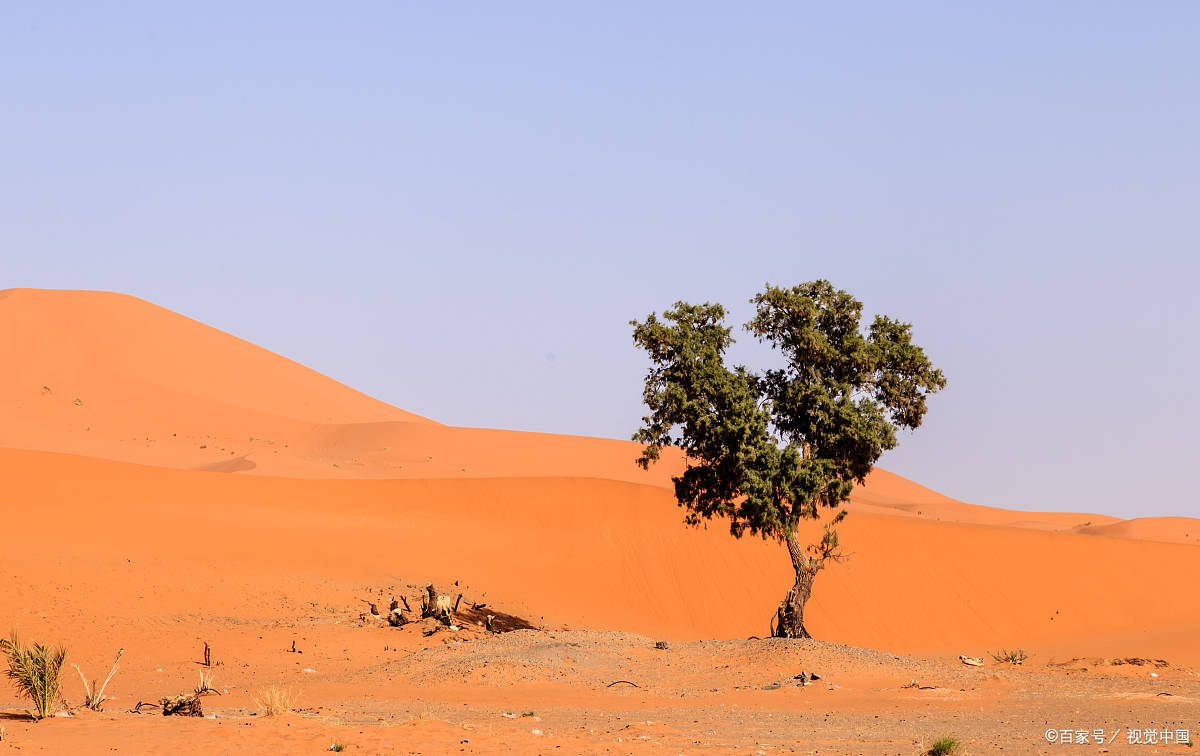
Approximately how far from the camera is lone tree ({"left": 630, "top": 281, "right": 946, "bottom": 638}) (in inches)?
957

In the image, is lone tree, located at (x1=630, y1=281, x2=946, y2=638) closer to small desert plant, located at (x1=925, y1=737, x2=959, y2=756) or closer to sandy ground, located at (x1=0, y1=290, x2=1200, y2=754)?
sandy ground, located at (x1=0, y1=290, x2=1200, y2=754)

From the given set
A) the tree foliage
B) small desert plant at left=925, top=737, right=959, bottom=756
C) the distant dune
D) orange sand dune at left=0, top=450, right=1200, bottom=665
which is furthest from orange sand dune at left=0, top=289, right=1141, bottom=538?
small desert plant at left=925, top=737, right=959, bottom=756

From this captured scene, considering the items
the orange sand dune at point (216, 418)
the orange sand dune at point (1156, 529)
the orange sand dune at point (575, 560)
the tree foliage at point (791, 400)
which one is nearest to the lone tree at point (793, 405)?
the tree foliage at point (791, 400)

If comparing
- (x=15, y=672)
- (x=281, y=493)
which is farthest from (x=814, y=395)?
(x=281, y=493)

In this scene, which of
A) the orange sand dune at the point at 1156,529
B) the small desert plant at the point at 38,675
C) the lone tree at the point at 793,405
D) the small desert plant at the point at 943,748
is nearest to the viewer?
the small desert plant at the point at 943,748

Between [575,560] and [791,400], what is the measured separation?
1408 centimetres

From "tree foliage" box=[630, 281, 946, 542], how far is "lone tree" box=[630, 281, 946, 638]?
0.08ft

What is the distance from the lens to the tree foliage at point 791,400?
24.3 metres

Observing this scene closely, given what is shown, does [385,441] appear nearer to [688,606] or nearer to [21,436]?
[21,436]

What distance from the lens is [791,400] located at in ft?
81.5

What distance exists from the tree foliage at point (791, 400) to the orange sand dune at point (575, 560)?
894 cm

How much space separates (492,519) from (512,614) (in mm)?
10279

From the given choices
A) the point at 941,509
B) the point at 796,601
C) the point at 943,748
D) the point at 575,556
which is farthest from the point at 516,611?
the point at 941,509

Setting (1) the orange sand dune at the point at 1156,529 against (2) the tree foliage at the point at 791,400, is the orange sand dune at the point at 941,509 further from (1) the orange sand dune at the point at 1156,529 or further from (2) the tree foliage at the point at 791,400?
(2) the tree foliage at the point at 791,400
